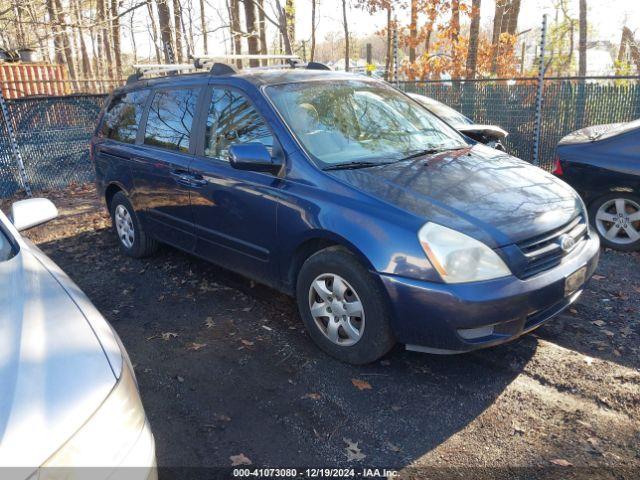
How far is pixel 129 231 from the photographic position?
18.9 ft

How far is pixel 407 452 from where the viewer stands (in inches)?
108

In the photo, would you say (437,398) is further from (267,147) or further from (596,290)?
(596,290)

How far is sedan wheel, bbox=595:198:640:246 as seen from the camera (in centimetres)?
549

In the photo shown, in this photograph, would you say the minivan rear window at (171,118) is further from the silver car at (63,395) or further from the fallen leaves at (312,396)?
the silver car at (63,395)

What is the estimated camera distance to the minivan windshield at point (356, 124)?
12.4ft

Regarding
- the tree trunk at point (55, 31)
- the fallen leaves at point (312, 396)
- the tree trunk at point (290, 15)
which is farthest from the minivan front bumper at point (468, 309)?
the tree trunk at point (290, 15)

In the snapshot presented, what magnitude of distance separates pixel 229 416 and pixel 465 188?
2.00 m

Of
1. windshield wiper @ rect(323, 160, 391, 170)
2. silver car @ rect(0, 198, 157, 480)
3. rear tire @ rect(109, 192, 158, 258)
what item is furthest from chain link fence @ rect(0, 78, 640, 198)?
silver car @ rect(0, 198, 157, 480)

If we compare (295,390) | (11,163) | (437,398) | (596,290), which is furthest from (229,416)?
Answer: (11,163)

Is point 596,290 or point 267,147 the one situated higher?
point 267,147

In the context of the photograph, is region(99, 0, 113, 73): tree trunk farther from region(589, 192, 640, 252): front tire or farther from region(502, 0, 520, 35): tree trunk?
region(502, 0, 520, 35): tree trunk

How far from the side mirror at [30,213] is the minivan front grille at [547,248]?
8.97 feet

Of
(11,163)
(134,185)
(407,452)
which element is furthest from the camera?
(11,163)

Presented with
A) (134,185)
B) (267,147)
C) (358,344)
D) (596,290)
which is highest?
(267,147)
